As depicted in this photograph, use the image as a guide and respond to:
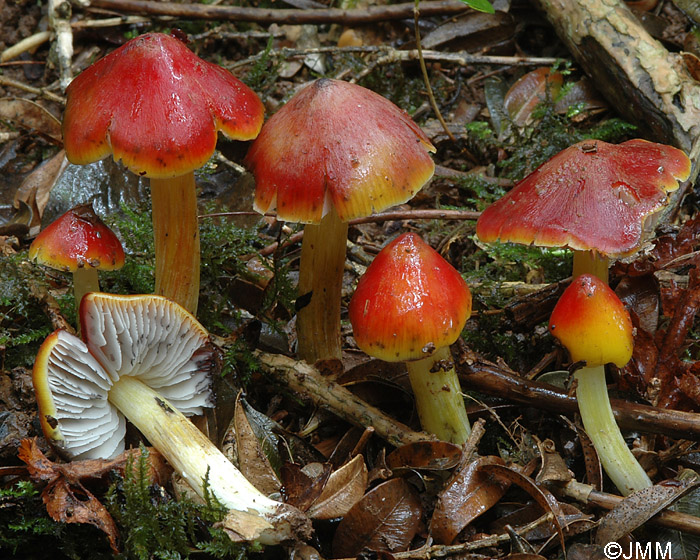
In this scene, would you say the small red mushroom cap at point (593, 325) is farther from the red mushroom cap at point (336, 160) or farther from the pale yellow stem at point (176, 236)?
the pale yellow stem at point (176, 236)

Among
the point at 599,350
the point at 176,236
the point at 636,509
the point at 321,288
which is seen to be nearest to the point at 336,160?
the point at 321,288

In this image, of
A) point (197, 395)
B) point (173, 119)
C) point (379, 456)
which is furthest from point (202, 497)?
point (173, 119)

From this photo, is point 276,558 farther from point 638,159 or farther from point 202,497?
point 638,159

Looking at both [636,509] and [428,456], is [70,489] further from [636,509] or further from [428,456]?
[636,509]

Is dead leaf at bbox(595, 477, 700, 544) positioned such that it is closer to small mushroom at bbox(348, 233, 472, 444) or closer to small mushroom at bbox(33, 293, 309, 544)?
small mushroom at bbox(348, 233, 472, 444)

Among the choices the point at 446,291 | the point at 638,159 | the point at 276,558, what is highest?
the point at 638,159

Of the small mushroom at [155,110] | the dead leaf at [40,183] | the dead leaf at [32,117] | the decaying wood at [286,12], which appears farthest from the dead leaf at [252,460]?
the decaying wood at [286,12]
